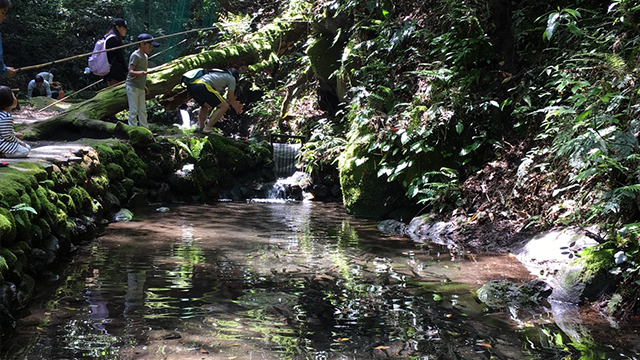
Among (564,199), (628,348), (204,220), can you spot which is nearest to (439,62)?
(564,199)

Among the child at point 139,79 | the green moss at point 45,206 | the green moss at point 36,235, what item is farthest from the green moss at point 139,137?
the green moss at point 36,235

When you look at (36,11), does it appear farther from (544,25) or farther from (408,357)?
(408,357)

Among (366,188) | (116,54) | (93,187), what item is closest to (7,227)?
(93,187)

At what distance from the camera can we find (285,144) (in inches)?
534

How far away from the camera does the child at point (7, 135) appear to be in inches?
230

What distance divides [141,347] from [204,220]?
508 cm

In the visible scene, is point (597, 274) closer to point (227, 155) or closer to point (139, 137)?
point (139, 137)

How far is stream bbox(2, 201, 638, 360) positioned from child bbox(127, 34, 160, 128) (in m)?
4.97

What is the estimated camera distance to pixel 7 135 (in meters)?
5.86

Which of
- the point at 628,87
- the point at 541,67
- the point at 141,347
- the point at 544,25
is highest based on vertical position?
the point at 544,25

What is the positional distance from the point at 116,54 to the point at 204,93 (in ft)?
6.76

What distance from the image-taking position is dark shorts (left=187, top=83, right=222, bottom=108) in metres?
11.2

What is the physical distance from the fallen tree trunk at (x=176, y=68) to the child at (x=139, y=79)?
2.51ft

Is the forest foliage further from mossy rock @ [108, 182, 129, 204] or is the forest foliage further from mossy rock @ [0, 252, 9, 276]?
mossy rock @ [0, 252, 9, 276]
